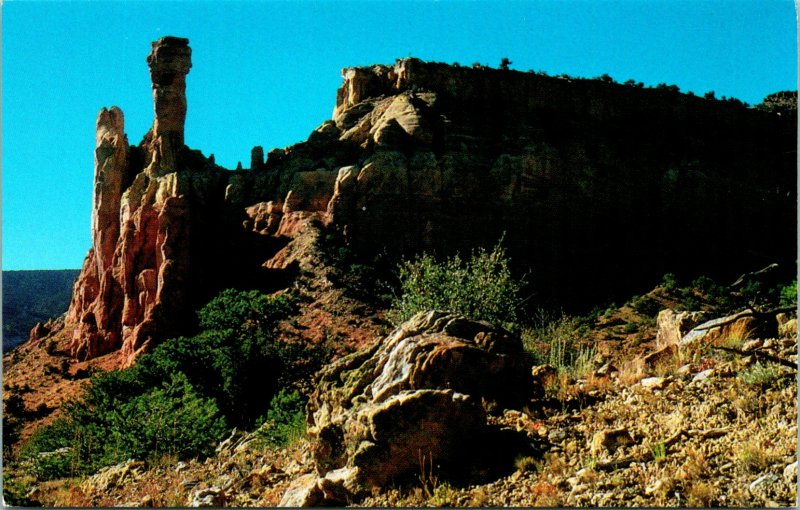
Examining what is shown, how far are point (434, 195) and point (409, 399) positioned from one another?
36977 mm

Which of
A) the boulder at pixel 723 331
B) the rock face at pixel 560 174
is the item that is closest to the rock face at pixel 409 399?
the boulder at pixel 723 331

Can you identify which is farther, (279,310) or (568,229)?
(568,229)

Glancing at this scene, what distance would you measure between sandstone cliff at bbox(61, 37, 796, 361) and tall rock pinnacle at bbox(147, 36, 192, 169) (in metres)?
0.09

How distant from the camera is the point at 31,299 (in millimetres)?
74500

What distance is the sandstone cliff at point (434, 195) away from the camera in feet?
142

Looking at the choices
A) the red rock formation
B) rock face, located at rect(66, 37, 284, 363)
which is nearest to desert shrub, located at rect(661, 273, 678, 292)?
rock face, located at rect(66, 37, 284, 363)

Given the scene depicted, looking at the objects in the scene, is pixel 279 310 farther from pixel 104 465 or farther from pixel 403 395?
pixel 403 395

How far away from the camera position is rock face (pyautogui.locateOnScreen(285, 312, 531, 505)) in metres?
7.87

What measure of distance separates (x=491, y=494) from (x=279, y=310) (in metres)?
23.0

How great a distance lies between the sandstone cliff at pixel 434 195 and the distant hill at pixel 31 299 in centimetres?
2250

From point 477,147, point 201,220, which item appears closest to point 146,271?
point 201,220

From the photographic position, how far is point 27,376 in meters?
41.0

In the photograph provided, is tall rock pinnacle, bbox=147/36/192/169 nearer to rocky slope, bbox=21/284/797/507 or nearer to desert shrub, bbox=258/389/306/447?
desert shrub, bbox=258/389/306/447

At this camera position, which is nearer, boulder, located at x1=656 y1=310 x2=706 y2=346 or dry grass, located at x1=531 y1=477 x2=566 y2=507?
dry grass, located at x1=531 y1=477 x2=566 y2=507
